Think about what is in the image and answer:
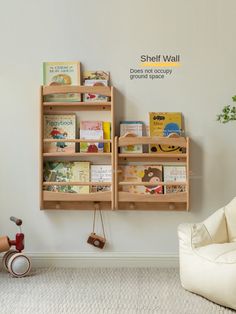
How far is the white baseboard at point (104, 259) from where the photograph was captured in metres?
3.41

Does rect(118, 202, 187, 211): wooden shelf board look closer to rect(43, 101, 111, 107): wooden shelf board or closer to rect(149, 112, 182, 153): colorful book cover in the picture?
rect(149, 112, 182, 153): colorful book cover

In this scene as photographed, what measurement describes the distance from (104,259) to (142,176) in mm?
693

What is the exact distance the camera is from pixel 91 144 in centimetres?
335

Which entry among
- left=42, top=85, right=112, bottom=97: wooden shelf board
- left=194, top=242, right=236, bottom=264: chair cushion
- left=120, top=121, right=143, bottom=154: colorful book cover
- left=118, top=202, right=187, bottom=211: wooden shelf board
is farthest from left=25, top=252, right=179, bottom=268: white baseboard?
left=42, top=85, right=112, bottom=97: wooden shelf board

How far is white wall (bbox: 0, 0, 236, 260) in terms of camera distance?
334 centimetres

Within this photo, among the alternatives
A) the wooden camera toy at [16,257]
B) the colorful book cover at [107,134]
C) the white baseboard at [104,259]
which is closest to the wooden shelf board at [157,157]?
the colorful book cover at [107,134]

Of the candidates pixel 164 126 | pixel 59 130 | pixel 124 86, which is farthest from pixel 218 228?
pixel 59 130

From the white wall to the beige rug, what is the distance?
23 centimetres

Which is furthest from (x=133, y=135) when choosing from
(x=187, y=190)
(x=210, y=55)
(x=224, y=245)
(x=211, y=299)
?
(x=211, y=299)

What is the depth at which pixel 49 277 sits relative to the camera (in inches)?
126

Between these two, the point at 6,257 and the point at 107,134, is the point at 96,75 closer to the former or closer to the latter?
the point at 107,134

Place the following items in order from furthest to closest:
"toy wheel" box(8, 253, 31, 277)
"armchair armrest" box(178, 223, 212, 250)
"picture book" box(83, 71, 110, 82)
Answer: "picture book" box(83, 71, 110, 82)
"toy wheel" box(8, 253, 31, 277)
"armchair armrest" box(178, 223, 212, 250)

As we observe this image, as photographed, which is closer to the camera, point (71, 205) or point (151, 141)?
point (151, 141)

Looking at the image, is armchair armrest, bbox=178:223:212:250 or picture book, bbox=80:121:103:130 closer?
armchair armrest, bbox=178:223:212:250
